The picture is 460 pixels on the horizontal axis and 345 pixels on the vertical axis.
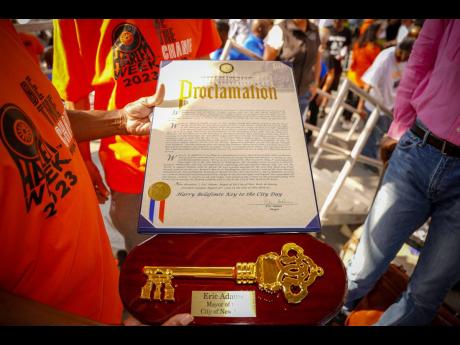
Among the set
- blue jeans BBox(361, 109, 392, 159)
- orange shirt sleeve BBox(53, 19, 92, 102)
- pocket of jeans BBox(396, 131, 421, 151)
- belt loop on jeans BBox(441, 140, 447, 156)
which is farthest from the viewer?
blue jeans BBox(361, 109, 392, 159)

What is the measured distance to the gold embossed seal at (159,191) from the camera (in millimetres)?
672

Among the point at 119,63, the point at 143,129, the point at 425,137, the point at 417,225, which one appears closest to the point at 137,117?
the point at 143,129

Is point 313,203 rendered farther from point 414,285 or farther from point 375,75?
point 375,75

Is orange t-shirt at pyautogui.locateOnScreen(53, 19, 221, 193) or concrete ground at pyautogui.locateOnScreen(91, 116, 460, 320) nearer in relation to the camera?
orange t-shirt at pyautogui.locateOnScreen(53, 19, 221, 193)

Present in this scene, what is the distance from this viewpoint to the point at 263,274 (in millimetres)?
630

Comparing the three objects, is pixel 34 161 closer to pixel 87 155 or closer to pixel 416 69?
pixel 87 155

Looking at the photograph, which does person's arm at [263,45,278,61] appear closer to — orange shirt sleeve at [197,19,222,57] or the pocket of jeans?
orange shirt sleeve at [197,19,222,57]

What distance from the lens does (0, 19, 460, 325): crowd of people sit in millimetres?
571

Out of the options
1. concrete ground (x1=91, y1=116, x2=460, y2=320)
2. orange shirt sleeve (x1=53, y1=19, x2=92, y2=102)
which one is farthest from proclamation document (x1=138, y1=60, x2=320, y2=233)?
concrete ground (x1=91, y1=116, x2=460, y2=320)

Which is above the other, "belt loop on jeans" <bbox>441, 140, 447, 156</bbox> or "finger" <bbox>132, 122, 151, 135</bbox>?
"finger" <bbox>132, 122, 151, 135</bbox>

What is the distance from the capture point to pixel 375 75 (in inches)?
115
